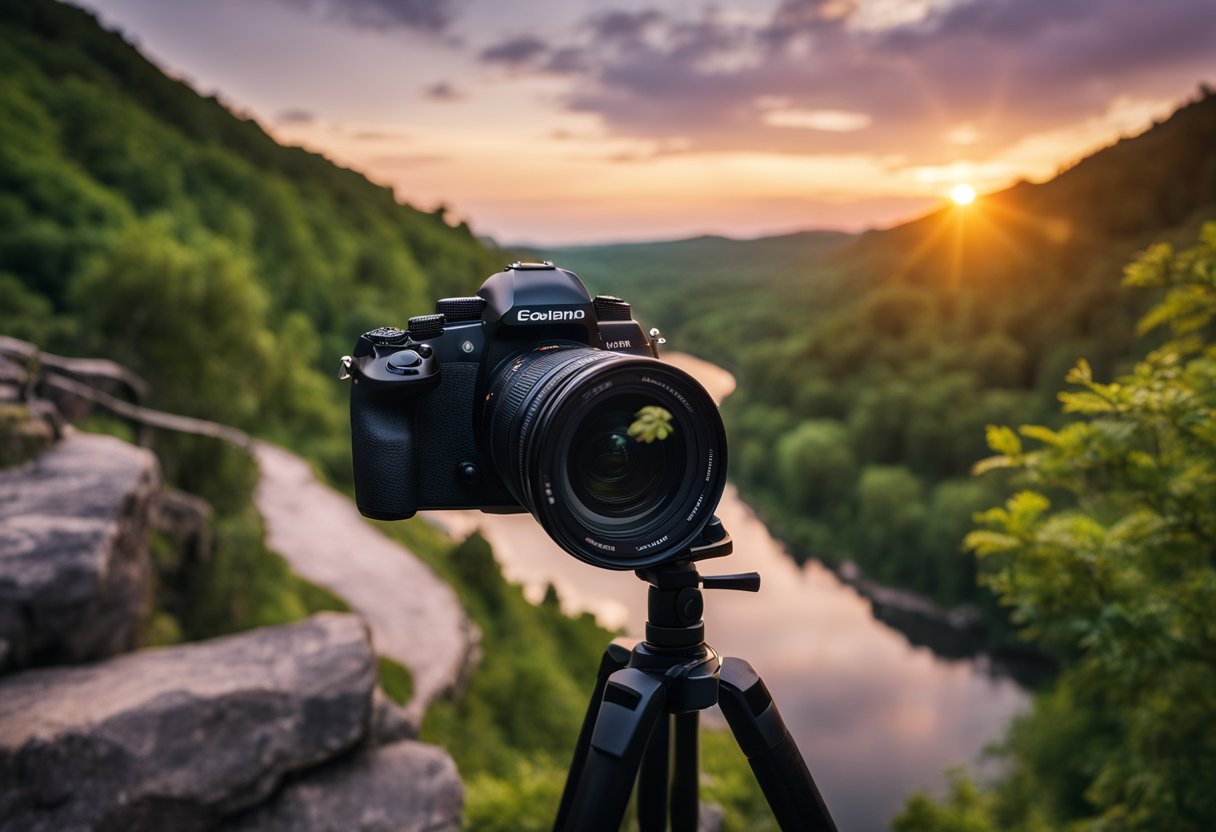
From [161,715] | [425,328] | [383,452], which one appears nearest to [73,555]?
[161,715]

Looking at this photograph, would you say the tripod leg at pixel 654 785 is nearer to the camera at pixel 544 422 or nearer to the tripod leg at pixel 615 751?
the tripod leg at pixel 615 751

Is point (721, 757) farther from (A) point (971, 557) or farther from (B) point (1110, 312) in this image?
(B) point (1110, 312)

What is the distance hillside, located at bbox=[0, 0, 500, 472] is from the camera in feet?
52.8

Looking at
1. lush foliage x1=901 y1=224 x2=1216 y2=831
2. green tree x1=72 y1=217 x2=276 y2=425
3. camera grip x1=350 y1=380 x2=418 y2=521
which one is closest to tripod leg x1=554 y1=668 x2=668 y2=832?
camera grip x1=350 y1=380 x2=418 y2=521

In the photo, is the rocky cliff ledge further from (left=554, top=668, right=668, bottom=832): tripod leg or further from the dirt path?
the dirt path

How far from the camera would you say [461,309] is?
277 centimetres

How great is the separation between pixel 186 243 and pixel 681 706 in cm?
3408

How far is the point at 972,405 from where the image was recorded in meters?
47.2

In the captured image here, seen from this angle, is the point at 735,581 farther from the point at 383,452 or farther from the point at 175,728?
the point at 175,728

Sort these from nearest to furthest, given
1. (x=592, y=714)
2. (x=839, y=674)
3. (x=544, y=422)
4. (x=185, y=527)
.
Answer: (x=544, y=422) → (x=592, y=714) → (x=185, y=527) → (x=839, y=674)

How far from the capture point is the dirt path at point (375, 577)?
15383mm

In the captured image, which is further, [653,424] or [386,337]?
[386,337]

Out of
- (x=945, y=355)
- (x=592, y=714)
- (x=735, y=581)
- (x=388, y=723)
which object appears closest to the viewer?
(x=735, y=581)

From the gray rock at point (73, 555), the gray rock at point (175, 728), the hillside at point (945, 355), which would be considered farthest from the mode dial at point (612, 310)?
the hillside at point (945, 355)
